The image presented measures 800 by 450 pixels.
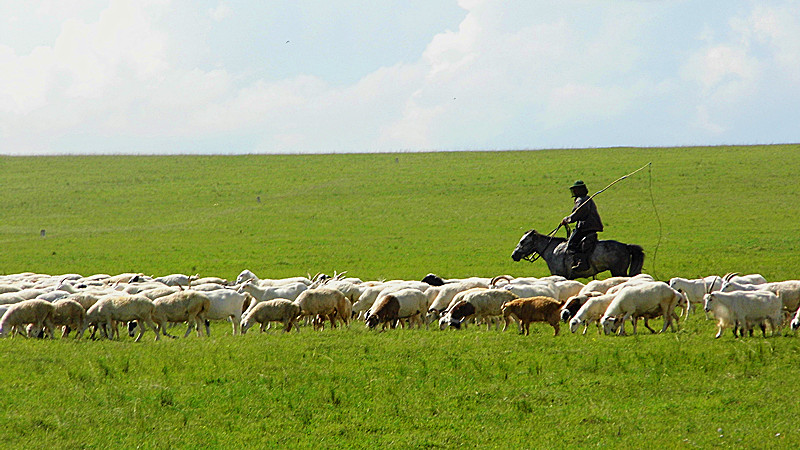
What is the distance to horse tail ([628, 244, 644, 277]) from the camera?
72.0 ft

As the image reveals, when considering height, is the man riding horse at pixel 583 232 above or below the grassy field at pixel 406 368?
above

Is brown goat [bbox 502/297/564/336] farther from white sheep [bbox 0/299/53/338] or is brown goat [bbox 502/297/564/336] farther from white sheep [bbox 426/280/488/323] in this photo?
white sheep [bbox 0/299/53/338]

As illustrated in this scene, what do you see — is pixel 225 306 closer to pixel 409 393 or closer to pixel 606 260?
pixel 409 393

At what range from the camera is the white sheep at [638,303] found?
1498cm

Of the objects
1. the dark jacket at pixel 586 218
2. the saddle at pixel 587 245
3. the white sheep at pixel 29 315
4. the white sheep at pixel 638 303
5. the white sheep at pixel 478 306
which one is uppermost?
the dark jacket at pixel 586 218

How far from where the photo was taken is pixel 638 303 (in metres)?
15.0

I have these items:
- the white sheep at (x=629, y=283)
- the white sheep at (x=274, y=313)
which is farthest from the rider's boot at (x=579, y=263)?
the white sheep at (x=274, y=313)

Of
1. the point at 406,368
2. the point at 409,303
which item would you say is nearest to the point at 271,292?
the point at 409,303

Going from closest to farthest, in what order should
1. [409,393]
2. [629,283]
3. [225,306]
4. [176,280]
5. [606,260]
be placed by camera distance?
[409,393] < [629,283] < [225,306] < [606,260] < [176,280]

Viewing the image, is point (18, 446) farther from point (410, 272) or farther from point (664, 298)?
point (410, 272)

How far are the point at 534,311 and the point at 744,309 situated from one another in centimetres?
359

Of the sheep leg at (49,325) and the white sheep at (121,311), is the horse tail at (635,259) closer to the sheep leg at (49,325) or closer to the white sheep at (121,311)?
the white sheep at (121,311)

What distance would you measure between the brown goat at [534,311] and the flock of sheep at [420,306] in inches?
0.7

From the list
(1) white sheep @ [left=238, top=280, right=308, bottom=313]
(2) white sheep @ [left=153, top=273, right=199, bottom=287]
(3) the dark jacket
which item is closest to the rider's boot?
(3) the dark jacket
